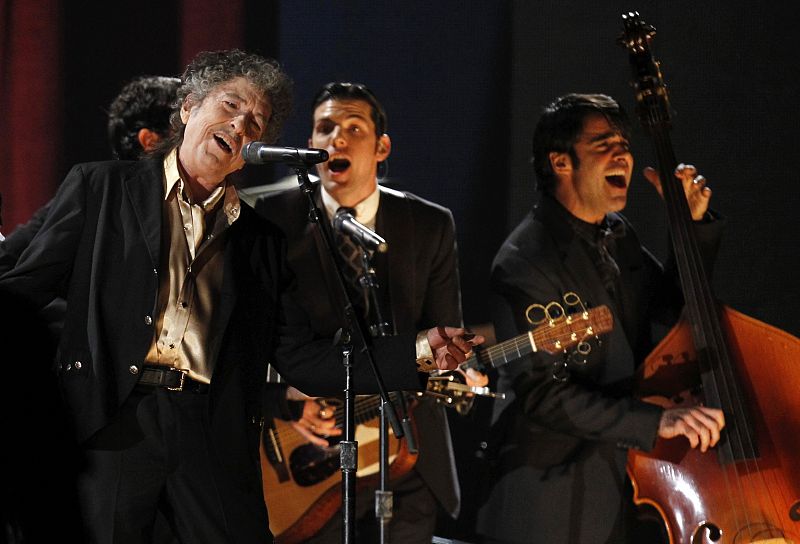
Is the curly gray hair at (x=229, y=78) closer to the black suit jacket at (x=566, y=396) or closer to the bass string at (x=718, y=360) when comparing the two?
the black suit jacket at (x=566, y=396)

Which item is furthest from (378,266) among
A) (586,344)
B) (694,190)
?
(694,190)

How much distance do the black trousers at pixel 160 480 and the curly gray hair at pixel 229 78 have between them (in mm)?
787

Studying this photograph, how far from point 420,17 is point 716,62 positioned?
119 centimetres

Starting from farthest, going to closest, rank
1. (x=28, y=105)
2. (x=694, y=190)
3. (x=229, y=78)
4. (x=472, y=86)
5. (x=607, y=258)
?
1. (x=472, y=86)
2. (x=28, y=105)
3. (x=607, y=258)
4. (x=694, y=190)
5. (x=229, y=78)

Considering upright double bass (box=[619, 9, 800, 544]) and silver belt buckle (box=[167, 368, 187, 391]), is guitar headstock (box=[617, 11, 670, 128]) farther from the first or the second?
silver belt buckle (box=[167, 368, 187, 391])

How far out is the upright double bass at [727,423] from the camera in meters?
3.03

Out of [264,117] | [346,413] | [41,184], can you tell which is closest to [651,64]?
[264,117]

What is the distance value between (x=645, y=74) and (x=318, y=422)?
167 centimetres

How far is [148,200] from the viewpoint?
2559 millimetres

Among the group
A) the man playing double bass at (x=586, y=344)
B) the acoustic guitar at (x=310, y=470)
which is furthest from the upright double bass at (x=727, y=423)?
the acoustic guitar at (x=310, y=470)

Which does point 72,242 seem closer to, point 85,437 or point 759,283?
point 85,437

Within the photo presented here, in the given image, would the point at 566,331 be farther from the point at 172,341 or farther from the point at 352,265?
the point at 172,341

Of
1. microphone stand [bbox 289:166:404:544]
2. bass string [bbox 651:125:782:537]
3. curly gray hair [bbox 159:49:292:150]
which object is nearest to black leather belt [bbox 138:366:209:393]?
microphone stand [bbox 289:166:404:544]

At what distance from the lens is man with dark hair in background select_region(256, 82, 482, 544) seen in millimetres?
3691
